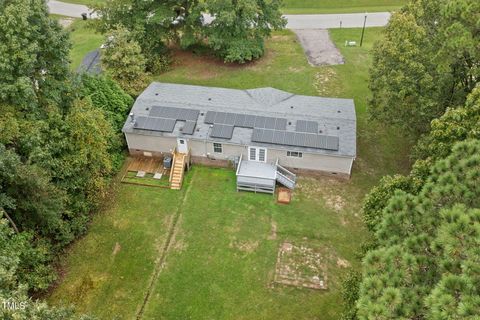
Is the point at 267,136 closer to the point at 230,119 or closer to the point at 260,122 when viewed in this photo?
the point at 260,122

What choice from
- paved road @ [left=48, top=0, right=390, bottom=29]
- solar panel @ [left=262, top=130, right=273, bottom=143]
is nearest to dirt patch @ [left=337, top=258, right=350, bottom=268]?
solar panel @ [left=262, top=130, right=273, bottom=143]

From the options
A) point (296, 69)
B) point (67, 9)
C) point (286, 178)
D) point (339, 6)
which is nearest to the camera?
point (286, 178)

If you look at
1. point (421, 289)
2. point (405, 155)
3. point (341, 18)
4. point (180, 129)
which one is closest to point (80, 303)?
point (180, 129)

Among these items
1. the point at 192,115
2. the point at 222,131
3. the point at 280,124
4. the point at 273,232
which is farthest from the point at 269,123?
the point at 273,232

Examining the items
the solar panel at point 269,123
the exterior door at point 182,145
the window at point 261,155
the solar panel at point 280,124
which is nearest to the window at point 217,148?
the exterior door at point 182,145

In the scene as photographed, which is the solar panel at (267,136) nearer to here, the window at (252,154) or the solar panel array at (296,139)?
the solar panel array at (296,139)

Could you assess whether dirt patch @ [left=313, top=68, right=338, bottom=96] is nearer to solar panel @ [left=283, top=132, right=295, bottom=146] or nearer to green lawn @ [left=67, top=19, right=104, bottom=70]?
solar panel @ [left=283, top=132, right=295, bottom=146]

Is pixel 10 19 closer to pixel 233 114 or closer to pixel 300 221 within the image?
pixel 233 114
